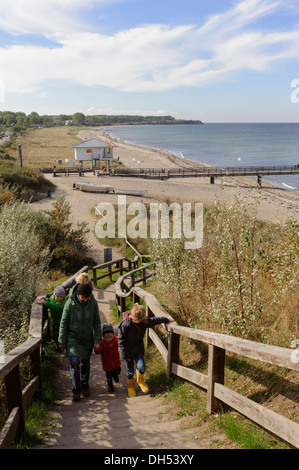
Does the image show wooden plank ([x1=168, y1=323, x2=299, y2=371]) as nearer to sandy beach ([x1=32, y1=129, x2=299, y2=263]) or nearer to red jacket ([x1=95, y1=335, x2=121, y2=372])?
red jacket ([x1=95, y1=335, x2=121, y2=372])

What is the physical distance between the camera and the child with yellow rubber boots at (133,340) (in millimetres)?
5035

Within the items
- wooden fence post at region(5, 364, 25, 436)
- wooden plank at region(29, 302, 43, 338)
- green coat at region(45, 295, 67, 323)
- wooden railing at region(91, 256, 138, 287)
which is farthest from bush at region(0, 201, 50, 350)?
wooden railing at region(91, 256, 138, 287)

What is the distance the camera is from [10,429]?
3156 mm

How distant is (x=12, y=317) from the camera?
5.77m

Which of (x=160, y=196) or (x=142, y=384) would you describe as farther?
(x=160, y=196)

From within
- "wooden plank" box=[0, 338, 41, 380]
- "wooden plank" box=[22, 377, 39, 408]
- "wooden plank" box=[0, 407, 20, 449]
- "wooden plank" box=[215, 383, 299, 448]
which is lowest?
"wooden plank" box=[22, 377, 39, 408]

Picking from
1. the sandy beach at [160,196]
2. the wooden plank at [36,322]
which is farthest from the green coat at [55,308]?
the sandy beach at [160,196]

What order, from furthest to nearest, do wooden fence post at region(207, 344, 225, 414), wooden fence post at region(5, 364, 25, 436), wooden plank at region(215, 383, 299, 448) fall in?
wooden fence post at region(207, 344, 225, 414), wooden fence post at region(5, 364, 25, 436), wooden plank at region(215, 383, 299, 448)

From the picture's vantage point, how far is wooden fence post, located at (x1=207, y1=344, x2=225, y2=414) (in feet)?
12.2

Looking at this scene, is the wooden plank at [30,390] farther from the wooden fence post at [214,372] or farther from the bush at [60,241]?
the bush at [60,241]

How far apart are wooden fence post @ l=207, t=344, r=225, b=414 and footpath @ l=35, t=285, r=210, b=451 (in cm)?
31

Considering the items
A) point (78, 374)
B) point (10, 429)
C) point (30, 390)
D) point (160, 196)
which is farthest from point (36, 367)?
point (160, 196)

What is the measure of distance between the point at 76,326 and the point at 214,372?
191 cm

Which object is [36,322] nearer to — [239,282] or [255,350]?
[239,282]
